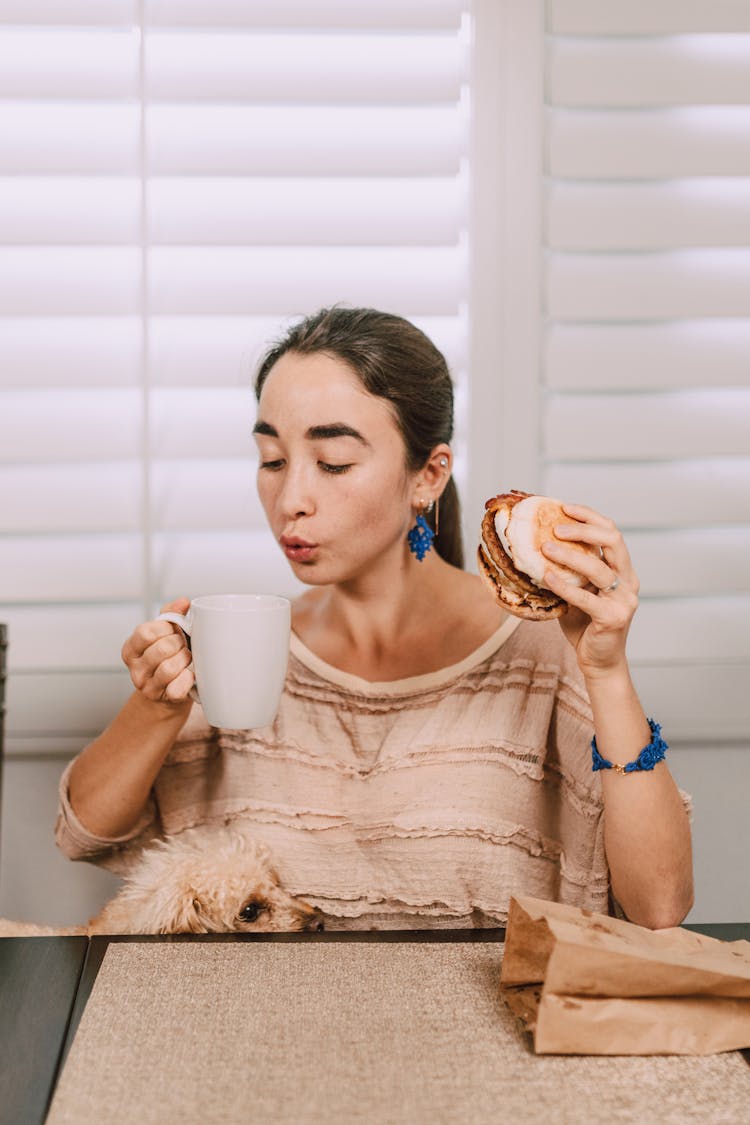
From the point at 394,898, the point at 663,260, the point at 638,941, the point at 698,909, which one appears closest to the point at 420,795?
the point at 394,898

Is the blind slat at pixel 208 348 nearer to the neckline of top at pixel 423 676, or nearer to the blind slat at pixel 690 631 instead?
the neckline of top at pixel 423 676

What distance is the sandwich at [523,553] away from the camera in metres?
1.04

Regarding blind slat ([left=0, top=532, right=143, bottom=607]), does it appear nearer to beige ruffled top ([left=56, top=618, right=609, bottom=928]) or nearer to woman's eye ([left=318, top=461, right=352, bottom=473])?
beige ruffled top ([left=56, top=618, right=609, bottom=928])

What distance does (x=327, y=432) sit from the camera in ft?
4.26

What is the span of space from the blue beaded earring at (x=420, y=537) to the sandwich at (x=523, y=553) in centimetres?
34

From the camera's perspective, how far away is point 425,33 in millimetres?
1546

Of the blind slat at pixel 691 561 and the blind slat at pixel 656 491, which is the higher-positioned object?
the blind slat at pixel 656 491

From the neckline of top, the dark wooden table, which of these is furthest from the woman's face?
the dark wooden table

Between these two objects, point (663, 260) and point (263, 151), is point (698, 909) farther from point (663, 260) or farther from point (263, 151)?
point (263, 151)

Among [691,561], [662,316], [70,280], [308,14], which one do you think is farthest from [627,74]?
[70,280]

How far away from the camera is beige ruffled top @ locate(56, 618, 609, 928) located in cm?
131

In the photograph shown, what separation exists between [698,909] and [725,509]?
57cm

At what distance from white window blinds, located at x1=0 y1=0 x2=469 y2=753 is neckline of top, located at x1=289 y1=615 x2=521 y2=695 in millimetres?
236

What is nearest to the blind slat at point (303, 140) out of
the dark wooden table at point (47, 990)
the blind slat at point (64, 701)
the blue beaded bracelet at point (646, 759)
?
the blind slat at point (64, 701)
